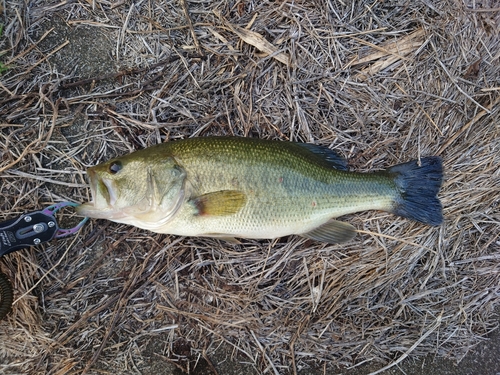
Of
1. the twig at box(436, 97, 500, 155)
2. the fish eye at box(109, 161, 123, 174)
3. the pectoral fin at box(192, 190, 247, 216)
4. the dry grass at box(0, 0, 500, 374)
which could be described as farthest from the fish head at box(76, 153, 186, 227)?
the twig at box(436, 97, 500, 155)

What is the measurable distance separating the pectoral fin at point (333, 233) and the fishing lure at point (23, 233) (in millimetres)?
1962

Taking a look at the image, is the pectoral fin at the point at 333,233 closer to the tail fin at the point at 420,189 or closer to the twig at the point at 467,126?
the tail fin at the point at 420,189

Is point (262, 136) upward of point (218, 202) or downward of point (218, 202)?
upward

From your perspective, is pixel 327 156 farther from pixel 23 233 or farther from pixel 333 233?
pixel 23 233

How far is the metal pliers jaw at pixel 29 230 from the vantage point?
2.71m

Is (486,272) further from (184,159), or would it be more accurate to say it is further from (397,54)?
(184,159)

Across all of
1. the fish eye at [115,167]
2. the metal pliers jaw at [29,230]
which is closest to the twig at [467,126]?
the fish eye at [115,167]

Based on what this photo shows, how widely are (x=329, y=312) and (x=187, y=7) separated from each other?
2.84 metres

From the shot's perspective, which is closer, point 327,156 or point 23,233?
point 23,233

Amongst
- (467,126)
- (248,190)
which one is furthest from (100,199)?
(467,126)

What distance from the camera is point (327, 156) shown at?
119 inches

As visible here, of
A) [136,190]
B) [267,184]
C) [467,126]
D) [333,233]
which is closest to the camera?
[136,190]

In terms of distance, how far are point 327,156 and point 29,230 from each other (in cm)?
239

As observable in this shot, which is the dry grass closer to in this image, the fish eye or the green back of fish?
the green back of fish
